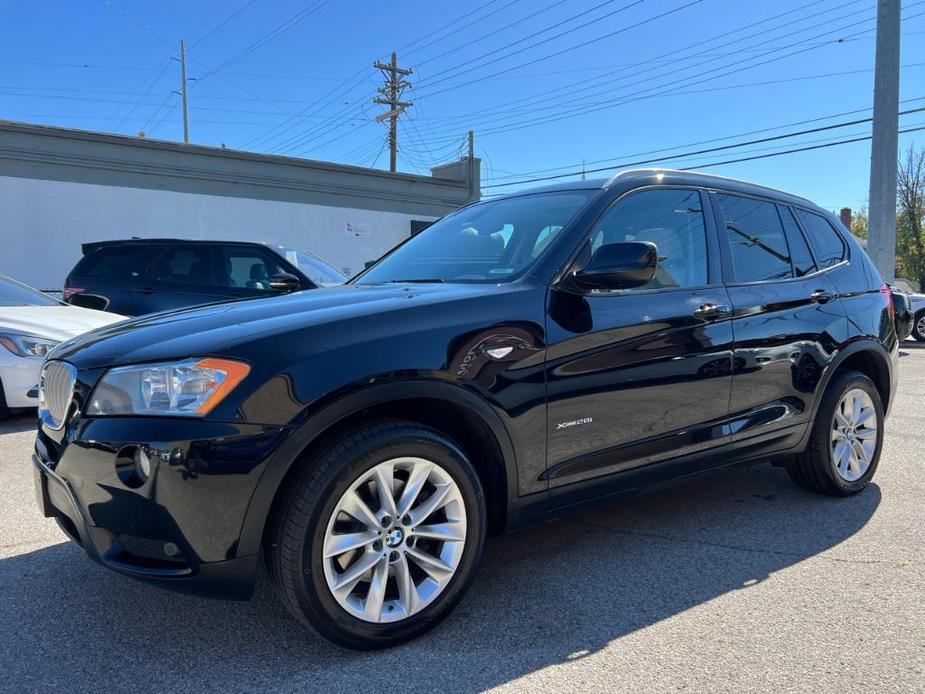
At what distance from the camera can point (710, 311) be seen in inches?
128

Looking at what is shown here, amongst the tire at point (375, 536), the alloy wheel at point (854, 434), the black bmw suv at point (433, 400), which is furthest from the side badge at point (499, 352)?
the alloy wheel at point (854, 434)

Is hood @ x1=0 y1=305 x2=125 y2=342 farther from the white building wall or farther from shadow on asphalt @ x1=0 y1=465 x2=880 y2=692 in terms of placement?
the white building wall

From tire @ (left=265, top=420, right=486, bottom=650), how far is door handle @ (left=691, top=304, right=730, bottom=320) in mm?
1379

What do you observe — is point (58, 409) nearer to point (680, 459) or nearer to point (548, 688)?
point (548, 688)

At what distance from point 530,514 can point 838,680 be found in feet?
3.79

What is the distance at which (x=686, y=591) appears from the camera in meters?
2.89

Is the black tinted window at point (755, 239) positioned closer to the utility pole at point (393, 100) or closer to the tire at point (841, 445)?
the tire at point (841, 445)

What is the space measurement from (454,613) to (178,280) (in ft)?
22.5

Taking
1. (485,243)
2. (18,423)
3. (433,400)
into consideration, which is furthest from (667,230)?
(18,423)

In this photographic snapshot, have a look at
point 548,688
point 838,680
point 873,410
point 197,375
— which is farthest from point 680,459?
point 197,375

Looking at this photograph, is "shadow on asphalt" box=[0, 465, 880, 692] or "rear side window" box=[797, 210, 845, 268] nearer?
"shadow on asphalt" box=[0, 465, 880, 692]

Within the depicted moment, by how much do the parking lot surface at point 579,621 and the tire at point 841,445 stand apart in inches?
11.6

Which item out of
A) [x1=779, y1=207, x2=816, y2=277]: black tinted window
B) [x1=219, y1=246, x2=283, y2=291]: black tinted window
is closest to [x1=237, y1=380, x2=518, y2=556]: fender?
[x1=779, y1=207, x2=816, y2=277]: black tinted window

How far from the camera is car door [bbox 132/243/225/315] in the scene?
27.1 ft
